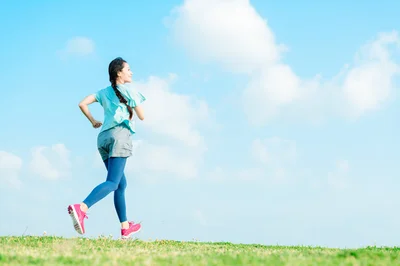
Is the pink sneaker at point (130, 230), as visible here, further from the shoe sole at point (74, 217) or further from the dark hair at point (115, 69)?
the dark hair at point (115, 69)

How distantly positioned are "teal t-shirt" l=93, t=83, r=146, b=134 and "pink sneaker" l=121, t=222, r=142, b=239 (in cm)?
192

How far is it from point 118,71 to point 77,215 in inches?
110

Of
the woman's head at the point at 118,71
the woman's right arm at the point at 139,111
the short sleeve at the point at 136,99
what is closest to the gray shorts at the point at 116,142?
the woman's right arm at the point at 139,111

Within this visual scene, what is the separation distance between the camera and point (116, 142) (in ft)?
33.5

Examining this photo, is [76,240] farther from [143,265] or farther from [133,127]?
[143,265]

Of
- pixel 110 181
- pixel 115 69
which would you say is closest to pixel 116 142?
pixel 110 181

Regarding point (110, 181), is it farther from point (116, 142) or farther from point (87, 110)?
point (87, 110)

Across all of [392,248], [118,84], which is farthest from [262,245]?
[118,84]

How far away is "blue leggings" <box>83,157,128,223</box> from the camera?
1002 centimetres

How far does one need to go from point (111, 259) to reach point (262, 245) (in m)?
6.09

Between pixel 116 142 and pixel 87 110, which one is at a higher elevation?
pixel 87 110

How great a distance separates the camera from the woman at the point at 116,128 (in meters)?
10.2

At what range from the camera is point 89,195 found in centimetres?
1001

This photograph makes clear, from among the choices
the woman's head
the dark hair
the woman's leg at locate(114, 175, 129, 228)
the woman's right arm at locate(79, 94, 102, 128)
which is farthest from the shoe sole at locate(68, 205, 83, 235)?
the woman's head
